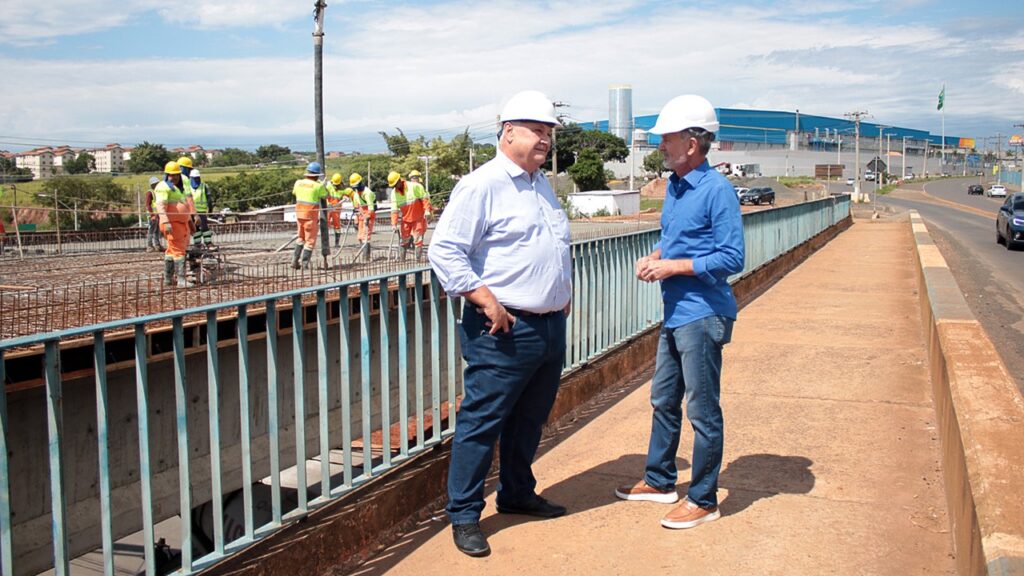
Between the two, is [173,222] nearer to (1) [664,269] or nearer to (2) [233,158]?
(1) [664,269]

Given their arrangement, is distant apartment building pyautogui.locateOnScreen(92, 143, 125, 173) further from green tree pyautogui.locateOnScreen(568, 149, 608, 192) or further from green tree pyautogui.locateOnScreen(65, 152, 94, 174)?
green tree pyautogui.locateOnScreen(568, 149, 608, 192)

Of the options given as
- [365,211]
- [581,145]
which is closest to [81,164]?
[581,145]

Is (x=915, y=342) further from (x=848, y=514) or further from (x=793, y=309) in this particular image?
(x=848, y=514)

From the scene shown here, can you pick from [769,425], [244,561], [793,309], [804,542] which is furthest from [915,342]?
[244,561]

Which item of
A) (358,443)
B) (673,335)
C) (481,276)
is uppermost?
(481,276)

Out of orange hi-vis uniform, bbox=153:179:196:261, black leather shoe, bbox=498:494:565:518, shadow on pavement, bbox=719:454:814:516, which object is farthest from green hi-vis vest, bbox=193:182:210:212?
black leather shoe, bbox=498:494:565:518

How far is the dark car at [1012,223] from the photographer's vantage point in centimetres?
2488

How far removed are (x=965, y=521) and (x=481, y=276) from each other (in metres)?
2.08

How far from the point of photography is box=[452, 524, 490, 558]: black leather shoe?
4.01 m

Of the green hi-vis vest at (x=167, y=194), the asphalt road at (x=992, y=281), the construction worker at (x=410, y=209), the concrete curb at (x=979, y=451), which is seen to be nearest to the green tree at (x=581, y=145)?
the asphalt road at (x=992, y=281)

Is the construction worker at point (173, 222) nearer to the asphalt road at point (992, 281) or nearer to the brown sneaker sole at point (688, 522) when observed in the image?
the asphalt road at point (992, 281)

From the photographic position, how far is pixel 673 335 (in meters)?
4.30

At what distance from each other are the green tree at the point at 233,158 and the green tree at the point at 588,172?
108ft

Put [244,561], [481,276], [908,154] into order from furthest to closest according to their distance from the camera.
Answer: [908,154] → [481,276] → [244,561]
